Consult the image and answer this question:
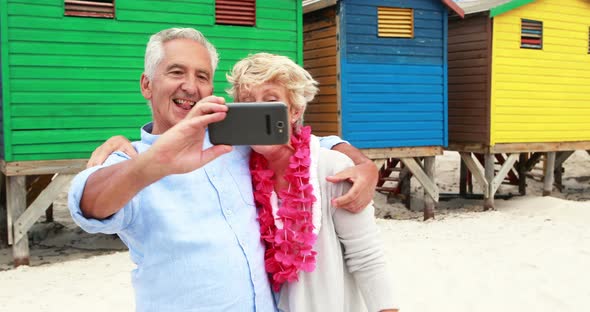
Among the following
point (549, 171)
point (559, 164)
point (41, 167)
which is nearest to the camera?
point (41, 167)

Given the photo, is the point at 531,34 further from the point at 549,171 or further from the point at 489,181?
the point at 549,171

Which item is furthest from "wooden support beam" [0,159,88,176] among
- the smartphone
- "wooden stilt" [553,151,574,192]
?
"wooden stilt" [553,151,574,192]

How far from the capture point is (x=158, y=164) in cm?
134

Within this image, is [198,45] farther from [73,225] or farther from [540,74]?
[540,74]

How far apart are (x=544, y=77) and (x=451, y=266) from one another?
7456 millimetres

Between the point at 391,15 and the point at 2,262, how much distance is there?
8.35 meters

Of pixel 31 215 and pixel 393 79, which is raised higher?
pixel 393 79

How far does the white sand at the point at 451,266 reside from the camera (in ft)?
19.8

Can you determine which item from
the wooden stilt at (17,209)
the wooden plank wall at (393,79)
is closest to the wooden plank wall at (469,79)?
the wooden plank wall at (393,79)

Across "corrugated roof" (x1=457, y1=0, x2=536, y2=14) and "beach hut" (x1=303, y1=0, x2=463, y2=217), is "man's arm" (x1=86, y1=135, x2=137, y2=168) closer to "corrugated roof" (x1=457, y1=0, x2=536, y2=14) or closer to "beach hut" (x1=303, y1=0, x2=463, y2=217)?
"beach hut" (x1=303, y1=0, x2=463, y2=217)

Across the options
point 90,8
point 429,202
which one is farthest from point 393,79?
point 90,8

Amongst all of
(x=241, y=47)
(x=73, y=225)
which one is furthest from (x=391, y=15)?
(x=73, y=225)

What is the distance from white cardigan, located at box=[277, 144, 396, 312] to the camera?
2.21 m

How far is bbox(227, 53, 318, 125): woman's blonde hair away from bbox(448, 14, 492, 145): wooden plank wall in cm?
1095
